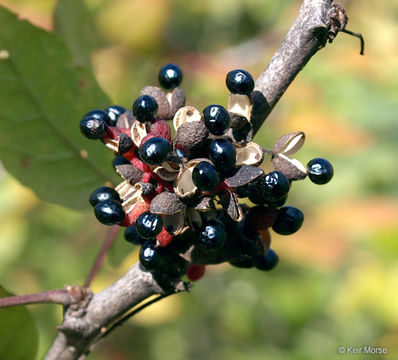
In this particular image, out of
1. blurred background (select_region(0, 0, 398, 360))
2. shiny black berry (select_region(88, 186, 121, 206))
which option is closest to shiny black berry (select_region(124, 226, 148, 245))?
shiny black berry (select_region(88, 186, 121, 206))

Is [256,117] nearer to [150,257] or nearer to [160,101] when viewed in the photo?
[160,101]

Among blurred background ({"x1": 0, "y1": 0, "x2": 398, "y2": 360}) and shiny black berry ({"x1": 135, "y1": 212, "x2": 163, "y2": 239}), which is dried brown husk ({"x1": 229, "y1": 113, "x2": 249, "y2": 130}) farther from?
blurred background ({"x1": 0, "y1": 0, "x2": 398, "y2": 360})

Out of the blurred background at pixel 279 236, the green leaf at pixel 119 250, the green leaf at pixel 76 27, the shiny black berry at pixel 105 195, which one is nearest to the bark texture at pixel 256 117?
the shiny black berry at pixel 105 195

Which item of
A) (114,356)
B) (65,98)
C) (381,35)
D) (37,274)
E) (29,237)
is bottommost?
(114,356)

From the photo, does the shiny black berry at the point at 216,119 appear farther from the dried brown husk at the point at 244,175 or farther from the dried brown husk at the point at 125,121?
the dried brown husk at the point at 125,121

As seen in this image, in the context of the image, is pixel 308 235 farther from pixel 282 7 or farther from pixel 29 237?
pixel 282 7

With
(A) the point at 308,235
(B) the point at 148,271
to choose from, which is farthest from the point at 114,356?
(B) the point at 148,271
